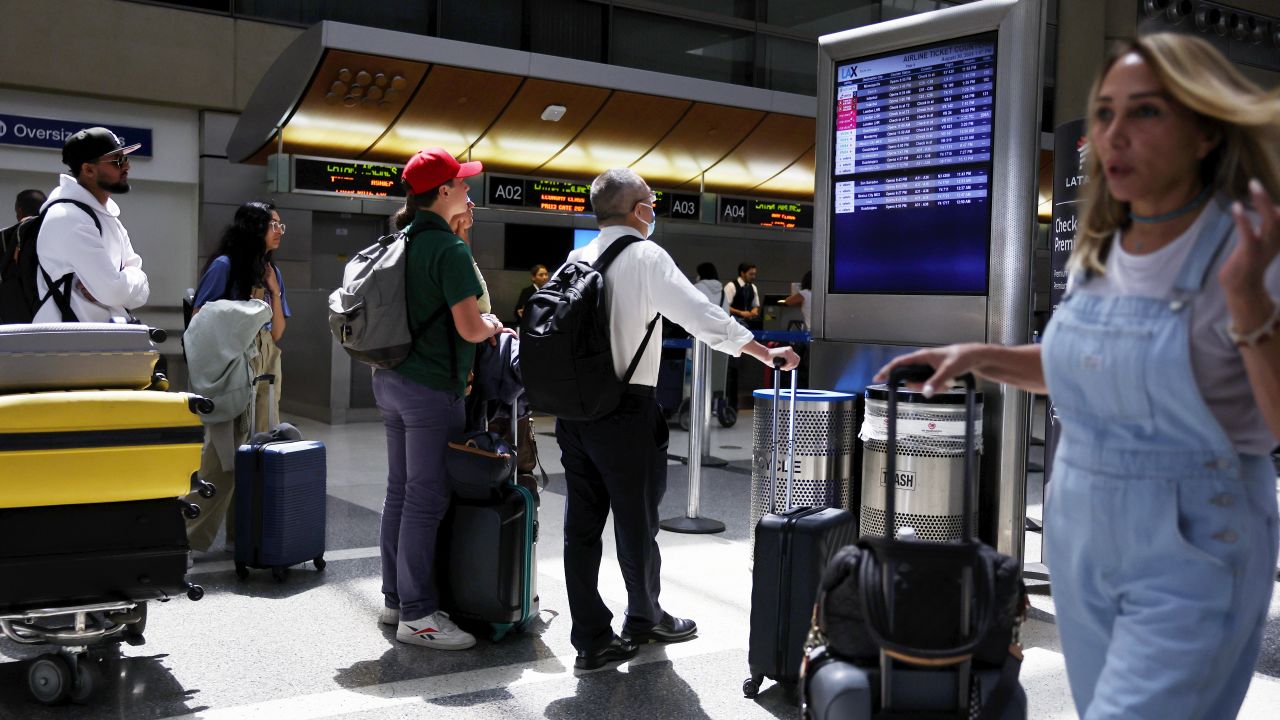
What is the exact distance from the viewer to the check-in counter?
11.4m

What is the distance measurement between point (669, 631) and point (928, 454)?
123 cm

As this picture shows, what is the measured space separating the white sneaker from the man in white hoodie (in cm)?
151

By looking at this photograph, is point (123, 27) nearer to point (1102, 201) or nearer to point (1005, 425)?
point (1005, 425)

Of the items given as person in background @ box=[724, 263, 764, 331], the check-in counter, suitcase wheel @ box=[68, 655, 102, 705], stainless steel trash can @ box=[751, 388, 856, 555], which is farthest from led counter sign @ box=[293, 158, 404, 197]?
suitcase wheel @ box=[68, 655, 102, 705]

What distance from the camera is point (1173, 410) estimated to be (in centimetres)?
159

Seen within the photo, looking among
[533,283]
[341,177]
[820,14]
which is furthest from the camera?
[820,14]

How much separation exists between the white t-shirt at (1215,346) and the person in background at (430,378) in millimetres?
2605

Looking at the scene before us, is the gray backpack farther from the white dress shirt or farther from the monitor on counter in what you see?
the monitor on counter

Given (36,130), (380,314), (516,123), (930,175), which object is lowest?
(380,314)

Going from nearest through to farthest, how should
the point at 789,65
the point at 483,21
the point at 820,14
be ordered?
the point at 483,21 → the point at 789,65 → the point at 820,14

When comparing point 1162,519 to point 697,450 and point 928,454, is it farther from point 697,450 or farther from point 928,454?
point 697,450

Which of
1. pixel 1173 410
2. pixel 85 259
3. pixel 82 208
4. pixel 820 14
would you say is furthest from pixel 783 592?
pixel 820 14

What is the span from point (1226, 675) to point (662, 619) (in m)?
2.58

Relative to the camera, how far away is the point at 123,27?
12102 mm
